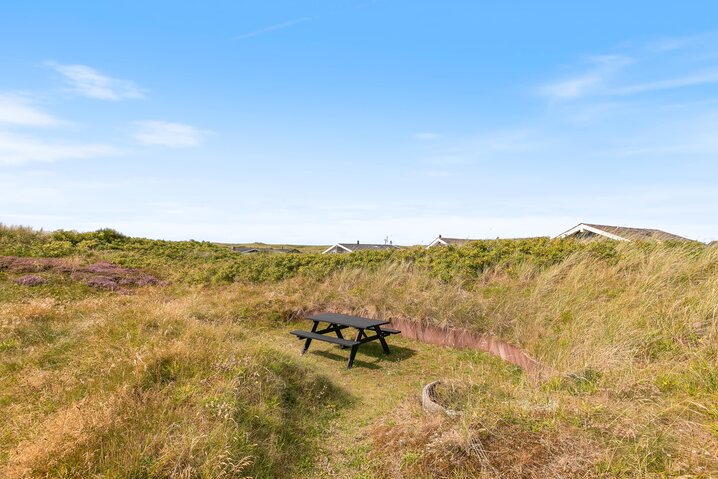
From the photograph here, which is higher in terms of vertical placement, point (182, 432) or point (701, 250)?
point (701, 250)

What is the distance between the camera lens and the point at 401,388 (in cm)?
598

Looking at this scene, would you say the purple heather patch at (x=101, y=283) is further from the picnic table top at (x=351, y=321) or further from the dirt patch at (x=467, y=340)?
the dirt patch at (x=467, y=340)

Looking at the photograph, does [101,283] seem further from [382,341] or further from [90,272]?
[382,341]

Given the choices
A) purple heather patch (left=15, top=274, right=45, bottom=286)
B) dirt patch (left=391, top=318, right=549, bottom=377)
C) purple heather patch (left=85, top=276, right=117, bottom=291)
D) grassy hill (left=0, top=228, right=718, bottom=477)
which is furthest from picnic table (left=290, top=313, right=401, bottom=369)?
purple heather patch (left=15, top=274, right=45, bottom=286)

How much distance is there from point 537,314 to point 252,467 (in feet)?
17.9

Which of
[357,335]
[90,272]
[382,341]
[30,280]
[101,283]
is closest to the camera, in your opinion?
[357,335]

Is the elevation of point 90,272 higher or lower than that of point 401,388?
higher

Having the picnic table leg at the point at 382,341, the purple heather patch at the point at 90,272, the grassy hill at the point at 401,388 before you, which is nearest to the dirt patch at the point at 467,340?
the grassy hill at the point at 401,388

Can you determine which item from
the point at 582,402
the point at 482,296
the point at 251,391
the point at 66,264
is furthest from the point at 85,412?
the point at 66,264

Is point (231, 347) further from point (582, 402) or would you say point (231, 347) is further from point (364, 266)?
point (364, 266)

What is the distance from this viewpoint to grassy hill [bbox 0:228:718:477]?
3.20 m

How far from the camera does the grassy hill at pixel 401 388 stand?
3203 millimetres

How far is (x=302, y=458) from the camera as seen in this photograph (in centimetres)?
404

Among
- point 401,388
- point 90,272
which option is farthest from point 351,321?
point 90,272
